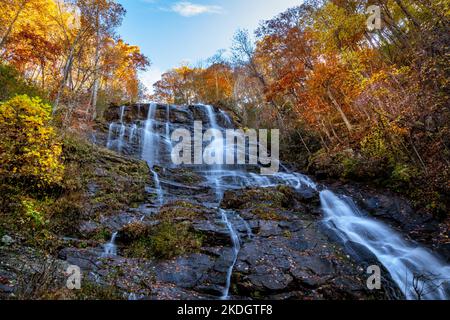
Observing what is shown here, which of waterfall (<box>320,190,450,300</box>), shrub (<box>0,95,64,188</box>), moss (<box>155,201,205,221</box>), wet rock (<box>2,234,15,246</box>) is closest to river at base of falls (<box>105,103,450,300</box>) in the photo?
waterfall (<box>320,190,450,300</box>)

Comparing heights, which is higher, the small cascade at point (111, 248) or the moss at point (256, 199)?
the moss at point (256, 199)

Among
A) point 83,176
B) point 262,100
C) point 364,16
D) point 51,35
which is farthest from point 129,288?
point 262,100

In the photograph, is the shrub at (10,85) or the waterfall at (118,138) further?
the waterfall at (118,138)

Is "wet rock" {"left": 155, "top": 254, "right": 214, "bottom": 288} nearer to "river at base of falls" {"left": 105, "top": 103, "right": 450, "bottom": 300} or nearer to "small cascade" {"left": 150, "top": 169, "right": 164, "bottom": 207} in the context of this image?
"river at base of falls" {"left": 105, "top": 103, "right": 450, "bottom": 300}

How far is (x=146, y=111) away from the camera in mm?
23875

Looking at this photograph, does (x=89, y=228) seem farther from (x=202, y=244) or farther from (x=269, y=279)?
(x=269, y=279)

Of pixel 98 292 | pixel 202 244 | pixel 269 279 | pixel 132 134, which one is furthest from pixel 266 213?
pixel 132 134

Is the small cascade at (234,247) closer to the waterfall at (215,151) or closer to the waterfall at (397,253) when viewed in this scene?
the waterfall at (215,151)

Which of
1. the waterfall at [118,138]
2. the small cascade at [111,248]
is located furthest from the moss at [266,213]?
the waterfall at [118,138]

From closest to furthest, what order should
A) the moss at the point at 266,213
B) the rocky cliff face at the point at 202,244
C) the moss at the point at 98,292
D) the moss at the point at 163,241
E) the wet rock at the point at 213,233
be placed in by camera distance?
the moss at the point at 98,292 < the rocky cliff face at the point at 202,244 < the moss at the point at 163,241 < the wet rock at the point at 213,233 < the moss at the point at 266,213

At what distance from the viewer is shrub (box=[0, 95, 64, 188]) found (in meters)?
7.49

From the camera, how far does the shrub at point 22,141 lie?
24.6ft
